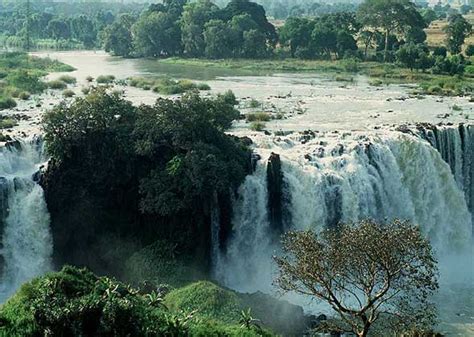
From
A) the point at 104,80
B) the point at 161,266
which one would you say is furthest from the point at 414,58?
the point at 161,266

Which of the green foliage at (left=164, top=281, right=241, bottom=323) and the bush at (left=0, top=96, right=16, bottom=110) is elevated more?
the bush at (left=0, top=96, right=16, bottom=110)

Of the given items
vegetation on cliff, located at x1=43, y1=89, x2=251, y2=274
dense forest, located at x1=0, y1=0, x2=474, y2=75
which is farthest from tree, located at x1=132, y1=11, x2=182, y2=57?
vegetation on cliff, located at x1=43, y1=89, x2=251, y2=274

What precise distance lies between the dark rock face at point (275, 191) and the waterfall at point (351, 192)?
18 cm

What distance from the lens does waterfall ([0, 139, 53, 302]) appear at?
21609 mm

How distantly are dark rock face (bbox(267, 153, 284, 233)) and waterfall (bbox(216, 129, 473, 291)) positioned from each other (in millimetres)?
177

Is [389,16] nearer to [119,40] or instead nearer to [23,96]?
[119,40]

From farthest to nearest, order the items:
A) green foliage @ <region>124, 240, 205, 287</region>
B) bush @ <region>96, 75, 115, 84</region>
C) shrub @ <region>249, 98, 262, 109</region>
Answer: bush @ <region>96, 75, 115, 84</region>, shrub @ <region>249, 98, 262, 109</region>, green foliage @ <region>124, 240, 205, 287</region>

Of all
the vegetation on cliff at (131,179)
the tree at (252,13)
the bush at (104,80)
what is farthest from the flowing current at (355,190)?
the tree at (252,13)

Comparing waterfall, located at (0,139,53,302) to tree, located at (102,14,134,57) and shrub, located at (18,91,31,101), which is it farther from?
tree, located at (102,14,134,57)

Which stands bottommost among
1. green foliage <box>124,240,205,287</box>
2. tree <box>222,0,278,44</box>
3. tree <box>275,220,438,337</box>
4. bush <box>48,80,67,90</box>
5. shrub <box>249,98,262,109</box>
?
green foliage <box>124,240,205,287</box>

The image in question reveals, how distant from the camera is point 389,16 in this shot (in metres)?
64.4

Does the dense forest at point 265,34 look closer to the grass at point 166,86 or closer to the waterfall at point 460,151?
the grass at point 166,86

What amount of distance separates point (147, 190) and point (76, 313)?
8154 millimetres

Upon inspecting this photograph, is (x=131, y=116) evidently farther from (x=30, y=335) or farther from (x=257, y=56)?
(x=257, y=56)
